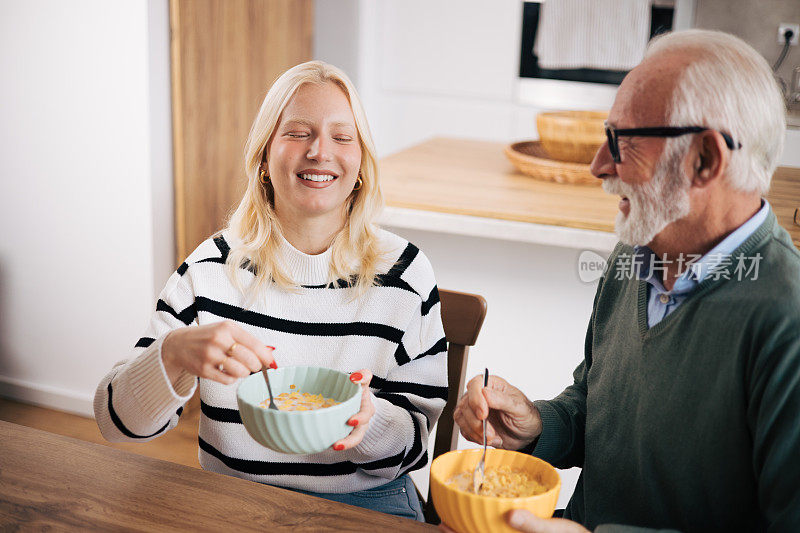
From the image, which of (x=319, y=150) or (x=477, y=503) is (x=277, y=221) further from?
(x=477, y=503)

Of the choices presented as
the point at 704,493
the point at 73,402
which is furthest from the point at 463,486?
the point at 73,402

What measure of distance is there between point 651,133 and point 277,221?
2.44ft

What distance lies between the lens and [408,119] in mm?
4699

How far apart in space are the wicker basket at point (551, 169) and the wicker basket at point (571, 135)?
1.3 inches

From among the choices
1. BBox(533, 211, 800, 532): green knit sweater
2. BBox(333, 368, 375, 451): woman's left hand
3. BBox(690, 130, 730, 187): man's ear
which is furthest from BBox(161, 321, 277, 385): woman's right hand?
BBox(690, 130, 730, 187): man's ear

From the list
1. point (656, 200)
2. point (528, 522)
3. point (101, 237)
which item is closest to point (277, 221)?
point (656, 200)

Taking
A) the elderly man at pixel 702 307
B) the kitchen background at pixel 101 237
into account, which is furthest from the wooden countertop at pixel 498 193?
the elderly man at pixel 702 307

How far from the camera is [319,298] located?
4.58 feet

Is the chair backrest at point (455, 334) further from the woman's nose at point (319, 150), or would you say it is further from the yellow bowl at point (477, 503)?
the yellow bowl at point (477, 503)

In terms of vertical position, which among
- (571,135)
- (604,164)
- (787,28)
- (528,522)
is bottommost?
(528,522)

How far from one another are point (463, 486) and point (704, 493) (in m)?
0.36

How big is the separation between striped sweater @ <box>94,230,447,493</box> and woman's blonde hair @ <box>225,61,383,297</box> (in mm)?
22

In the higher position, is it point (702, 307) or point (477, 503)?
point (702, 307)

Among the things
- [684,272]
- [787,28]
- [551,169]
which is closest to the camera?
[684,272]
